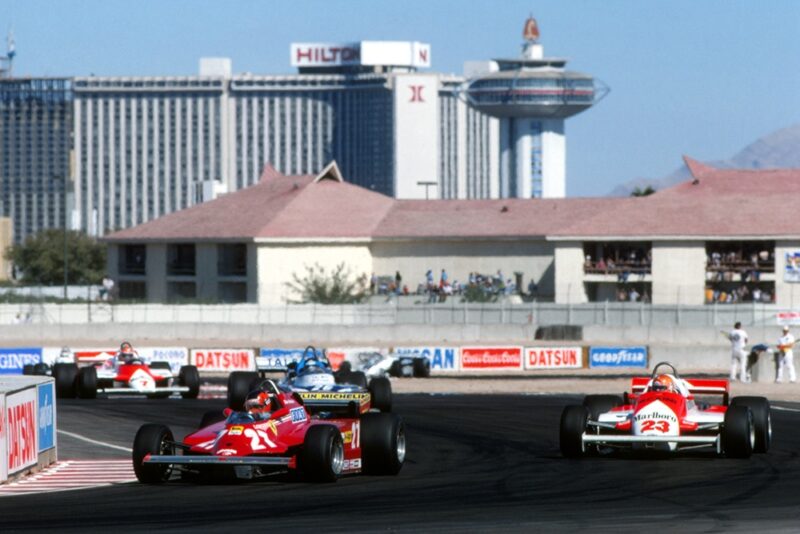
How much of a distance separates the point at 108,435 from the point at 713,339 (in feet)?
127

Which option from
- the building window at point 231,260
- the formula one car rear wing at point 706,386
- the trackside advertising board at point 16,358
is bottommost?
the trackside advertising board at point 16,358

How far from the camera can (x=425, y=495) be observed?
18953 mm

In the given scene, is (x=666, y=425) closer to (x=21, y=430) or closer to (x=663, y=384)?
(x=663, y=384)

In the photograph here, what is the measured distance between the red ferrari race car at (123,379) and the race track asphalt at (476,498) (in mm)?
11458

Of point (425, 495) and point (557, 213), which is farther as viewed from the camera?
point (557, 213)

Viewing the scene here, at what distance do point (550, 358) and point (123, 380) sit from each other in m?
18.7

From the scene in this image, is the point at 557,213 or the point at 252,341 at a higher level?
the point at 557,213

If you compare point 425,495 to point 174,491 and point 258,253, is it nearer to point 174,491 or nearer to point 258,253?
point 174,491

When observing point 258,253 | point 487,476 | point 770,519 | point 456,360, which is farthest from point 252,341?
point 770,519

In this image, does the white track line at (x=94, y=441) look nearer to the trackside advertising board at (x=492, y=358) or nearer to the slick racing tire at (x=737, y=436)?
the slick racing tire at (x=737, y=436)

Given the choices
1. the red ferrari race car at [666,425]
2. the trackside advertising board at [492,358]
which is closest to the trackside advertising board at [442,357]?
the trackside advertising board at [492,358]

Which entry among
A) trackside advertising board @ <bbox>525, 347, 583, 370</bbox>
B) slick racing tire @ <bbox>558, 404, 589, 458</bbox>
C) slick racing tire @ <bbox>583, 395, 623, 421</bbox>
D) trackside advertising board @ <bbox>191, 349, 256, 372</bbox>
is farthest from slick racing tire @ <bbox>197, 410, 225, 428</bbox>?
trackside advertising board @ <bbox>525, 347, 583, 370</bbox>

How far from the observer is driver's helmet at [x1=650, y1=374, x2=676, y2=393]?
2361 cm

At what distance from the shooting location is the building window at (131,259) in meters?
106
